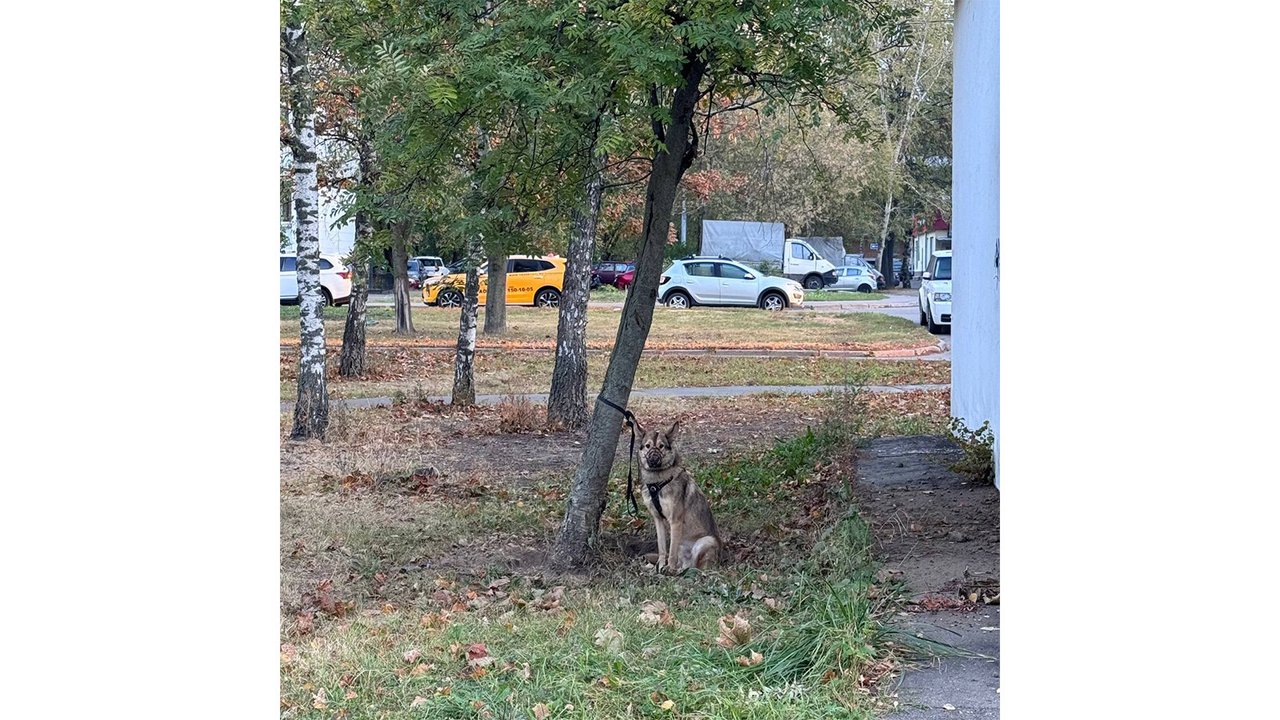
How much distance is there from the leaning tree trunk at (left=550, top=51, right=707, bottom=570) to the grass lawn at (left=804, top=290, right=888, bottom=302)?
32917 mm

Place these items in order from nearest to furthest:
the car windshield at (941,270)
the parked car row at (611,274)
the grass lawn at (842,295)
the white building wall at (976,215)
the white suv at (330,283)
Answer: the white building wall at (976,215) < the car windshield at (941,270) < the white suv at (330,283) < the grass lawn at (842,295) < the parked car row at (611,274)

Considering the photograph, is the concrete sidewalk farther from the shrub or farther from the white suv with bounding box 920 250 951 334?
the white suv with bounding box 920 250 951 334

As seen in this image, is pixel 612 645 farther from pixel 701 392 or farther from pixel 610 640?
pixel 701 392

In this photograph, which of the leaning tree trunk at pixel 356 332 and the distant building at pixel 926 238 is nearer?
the leaning tree trunk at pixel 356 332

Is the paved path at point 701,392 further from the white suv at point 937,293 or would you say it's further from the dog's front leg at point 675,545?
the white suv at point 937,293

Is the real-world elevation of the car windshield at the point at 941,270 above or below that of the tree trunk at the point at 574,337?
above

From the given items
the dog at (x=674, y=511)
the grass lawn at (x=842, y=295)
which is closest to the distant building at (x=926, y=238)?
the grass lawn at (x=842, y=295)

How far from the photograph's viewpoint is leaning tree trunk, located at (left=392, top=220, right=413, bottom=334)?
1970 centimetres

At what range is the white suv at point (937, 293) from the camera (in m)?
28.8

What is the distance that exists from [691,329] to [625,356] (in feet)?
70.0

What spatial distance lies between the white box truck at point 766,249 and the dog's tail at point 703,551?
114ft

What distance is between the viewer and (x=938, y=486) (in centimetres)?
993

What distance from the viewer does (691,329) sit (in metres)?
29.5

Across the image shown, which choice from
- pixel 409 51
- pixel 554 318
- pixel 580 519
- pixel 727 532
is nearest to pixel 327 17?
pixel 409 51
